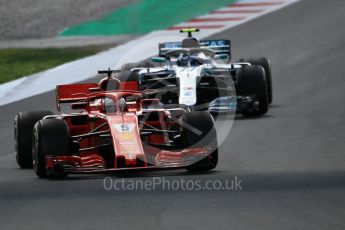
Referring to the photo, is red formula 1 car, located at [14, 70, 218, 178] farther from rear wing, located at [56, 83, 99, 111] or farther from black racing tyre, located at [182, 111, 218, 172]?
rear wing, located at [56, 83, 99, 111]

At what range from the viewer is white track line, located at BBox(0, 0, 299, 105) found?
25.8 metres

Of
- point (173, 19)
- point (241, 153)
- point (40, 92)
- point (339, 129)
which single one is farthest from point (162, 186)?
point (173, 19)

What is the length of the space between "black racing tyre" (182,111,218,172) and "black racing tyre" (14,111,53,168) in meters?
2.18

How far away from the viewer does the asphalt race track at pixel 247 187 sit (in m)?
10.2

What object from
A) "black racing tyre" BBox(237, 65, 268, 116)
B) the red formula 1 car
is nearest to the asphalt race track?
the red formula 1 car

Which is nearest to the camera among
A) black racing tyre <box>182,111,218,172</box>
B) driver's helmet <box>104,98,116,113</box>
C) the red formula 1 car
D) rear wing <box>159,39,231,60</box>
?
the red formula 1 car

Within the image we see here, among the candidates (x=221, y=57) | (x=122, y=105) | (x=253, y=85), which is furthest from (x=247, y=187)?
(x=221, y=57)

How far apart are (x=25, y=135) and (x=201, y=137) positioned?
8.20 feet

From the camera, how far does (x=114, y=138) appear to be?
13938 mm

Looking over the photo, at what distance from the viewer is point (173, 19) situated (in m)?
34.7

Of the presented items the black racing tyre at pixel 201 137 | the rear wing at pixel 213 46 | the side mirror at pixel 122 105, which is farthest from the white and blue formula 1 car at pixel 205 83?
the black racing tyre at pixel 201 137

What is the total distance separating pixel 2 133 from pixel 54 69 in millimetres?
8779

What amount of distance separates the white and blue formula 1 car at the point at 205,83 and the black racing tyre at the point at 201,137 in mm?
5898

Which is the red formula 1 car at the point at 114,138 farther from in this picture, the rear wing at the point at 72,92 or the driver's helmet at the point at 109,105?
the rear wing at the point at 72,92
